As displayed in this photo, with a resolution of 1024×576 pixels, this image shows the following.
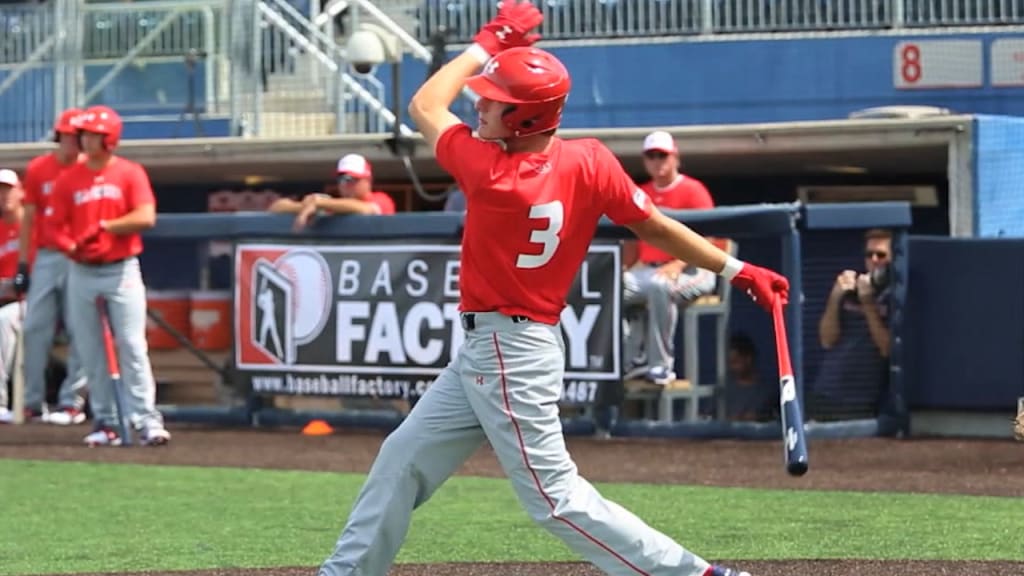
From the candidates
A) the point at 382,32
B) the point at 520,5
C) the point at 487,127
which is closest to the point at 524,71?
the point at 487,127

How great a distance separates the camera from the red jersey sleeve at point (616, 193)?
216 inches

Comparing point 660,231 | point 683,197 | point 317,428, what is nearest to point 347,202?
point 317,428

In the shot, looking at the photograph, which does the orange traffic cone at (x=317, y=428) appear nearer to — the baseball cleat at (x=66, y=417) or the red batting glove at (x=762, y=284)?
the baseball cleat at (x=66, y=417)

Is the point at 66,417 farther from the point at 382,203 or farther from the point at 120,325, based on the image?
the point at 382,203

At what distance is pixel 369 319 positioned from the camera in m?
12.7

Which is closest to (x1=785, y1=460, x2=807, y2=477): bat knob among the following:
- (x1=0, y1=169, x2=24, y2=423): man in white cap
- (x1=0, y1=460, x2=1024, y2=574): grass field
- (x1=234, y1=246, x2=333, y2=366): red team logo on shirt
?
(x1=0, y1=460, x2=1024, y2=574): grass field

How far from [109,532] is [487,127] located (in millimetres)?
3488

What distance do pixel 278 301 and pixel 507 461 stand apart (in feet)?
25.2

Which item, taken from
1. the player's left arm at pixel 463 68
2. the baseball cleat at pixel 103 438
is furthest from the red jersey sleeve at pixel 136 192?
the player's left arm at pixel 463 68

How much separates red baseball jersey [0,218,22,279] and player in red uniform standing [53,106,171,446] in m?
2.72

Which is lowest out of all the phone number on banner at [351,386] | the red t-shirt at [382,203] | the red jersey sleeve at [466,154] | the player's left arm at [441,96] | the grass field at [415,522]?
the grass field at [415,522]

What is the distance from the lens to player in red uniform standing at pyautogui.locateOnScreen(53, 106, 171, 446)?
37.9 ft

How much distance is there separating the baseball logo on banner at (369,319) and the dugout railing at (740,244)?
0.27 ft

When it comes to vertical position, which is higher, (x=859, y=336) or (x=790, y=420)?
(x=790, y=420)
